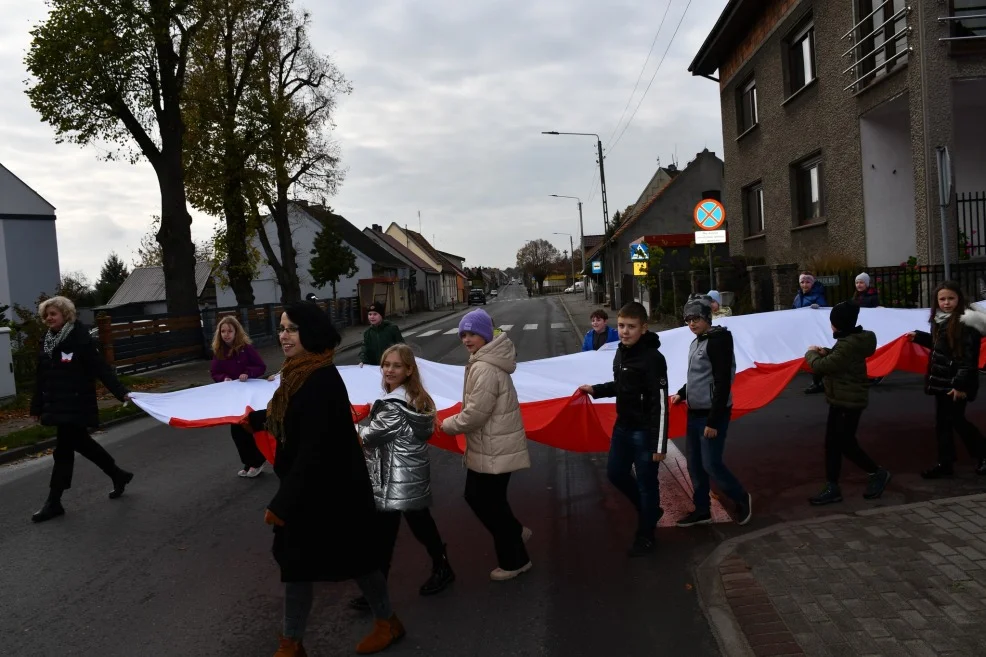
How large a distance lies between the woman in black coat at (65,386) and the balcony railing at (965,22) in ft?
43.0

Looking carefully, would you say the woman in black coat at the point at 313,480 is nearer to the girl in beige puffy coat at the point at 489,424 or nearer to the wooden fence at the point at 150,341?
the girl in beige puffy coat at the point at 489,424

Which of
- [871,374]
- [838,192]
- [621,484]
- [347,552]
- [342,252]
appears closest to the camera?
[347,552]

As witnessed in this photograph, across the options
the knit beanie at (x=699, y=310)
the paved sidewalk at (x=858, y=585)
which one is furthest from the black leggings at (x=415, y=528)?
the knit beanie at (x=699, y=310)

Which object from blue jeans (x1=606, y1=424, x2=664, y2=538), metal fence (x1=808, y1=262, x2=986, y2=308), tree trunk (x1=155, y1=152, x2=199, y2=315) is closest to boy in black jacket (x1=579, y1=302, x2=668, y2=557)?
blue jeans (x1=606, y1=424, x2=664, y2=538)

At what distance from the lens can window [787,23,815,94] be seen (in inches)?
674

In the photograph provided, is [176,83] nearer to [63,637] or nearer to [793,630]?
[63,637]

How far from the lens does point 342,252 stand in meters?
42.7

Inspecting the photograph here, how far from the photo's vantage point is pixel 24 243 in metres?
37.3

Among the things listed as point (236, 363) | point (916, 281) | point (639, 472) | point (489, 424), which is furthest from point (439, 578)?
point (916, 281)

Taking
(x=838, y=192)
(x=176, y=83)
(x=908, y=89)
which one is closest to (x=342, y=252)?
(x=176, y=83)

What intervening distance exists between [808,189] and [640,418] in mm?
15524

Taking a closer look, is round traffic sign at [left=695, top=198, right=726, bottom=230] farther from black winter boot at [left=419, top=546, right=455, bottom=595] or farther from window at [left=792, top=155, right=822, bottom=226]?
black winter boot at [left=419, top=546, right=455, bottom=595]

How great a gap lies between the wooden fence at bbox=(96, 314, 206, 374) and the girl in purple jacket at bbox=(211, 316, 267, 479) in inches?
454

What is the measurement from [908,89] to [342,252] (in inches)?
1330
